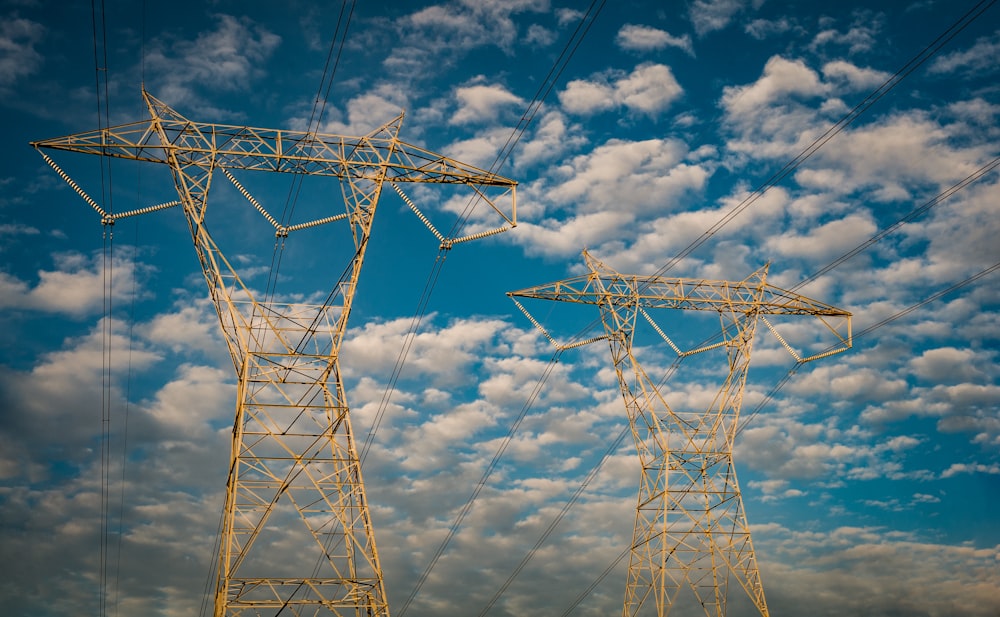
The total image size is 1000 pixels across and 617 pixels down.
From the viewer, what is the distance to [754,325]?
1857 inches

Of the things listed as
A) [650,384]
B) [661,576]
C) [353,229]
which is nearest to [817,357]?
[650,384]

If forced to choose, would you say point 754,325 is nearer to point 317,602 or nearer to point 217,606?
point 317,602

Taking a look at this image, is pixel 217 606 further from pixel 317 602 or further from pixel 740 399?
pixel 740 399

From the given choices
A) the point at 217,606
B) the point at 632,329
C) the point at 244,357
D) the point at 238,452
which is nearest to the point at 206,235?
the point at 244,357

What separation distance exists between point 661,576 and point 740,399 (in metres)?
9.42

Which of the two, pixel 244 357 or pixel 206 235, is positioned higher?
pixel 206 235

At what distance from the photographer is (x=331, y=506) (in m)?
32.9

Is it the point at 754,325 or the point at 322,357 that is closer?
the point at 322,357

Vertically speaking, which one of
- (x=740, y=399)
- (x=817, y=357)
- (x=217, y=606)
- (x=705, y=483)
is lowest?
(x=217, y=606)

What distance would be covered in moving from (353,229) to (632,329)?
1682 cm

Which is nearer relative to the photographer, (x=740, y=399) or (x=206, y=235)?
(x=206, y=235)

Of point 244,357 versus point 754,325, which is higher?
point 754,325

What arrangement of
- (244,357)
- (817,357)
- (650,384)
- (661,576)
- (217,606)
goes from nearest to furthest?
(217,606), (244,357), (661,576), (650,384), (817,357)

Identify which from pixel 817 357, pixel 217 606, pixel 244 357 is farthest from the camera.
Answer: pixel 817 357
